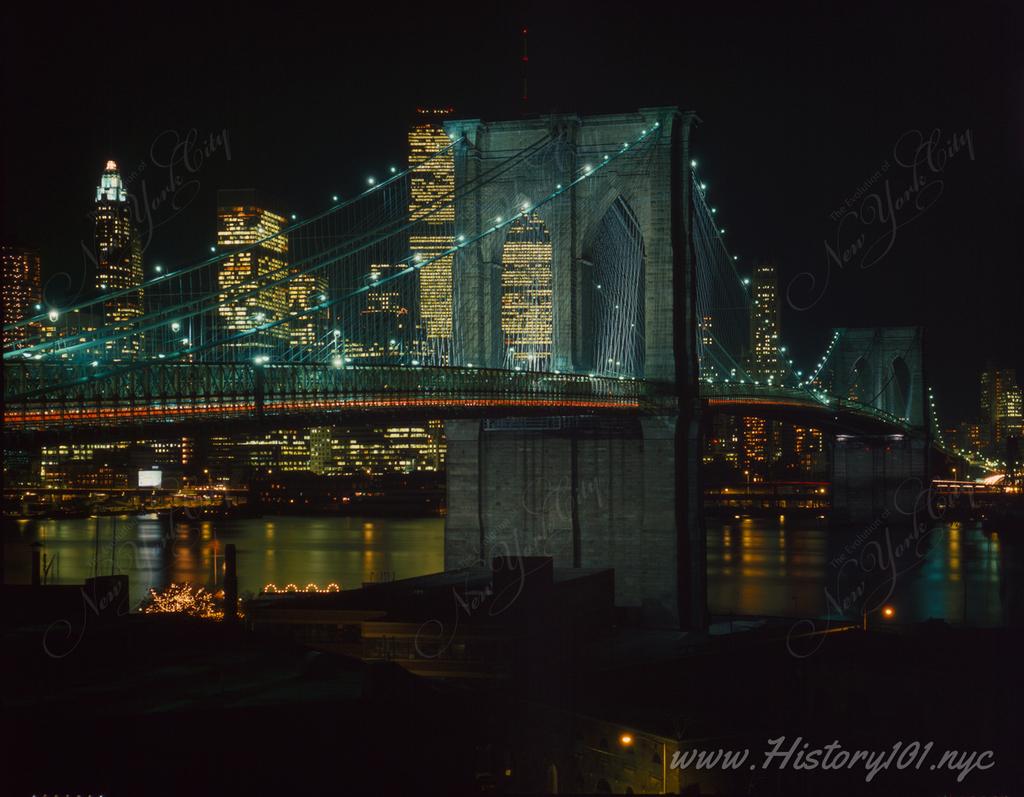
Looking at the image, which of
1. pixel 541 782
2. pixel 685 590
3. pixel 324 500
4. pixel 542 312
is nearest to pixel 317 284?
pixel 542 312

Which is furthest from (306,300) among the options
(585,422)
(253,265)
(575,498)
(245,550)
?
(245,550)

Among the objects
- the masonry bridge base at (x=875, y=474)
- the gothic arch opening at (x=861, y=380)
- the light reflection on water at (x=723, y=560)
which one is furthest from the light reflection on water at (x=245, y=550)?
the gothic arch opening at (x=861, y=380)

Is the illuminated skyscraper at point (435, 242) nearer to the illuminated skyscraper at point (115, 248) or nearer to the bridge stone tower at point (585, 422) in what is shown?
the bridge stone tower at point (585, 422)

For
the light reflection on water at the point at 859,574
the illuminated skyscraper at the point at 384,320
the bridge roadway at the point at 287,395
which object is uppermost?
the illuminated skyscraper at the point at 384,320

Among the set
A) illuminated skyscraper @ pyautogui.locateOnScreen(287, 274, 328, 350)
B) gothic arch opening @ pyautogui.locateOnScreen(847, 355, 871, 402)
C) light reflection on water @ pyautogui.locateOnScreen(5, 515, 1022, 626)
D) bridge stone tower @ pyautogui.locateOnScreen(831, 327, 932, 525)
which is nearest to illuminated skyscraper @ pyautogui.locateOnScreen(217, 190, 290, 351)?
illuminated skyscraper @ pyautogui.locateOnScreen(287, 274, 328, 350)

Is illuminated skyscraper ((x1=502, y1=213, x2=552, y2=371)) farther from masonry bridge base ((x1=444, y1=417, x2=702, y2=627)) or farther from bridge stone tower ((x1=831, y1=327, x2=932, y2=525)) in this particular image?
bridge stone tower ((x1=831, y1=327, x2=932, y2=525))

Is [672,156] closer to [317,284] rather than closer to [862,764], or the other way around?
[317,284]
